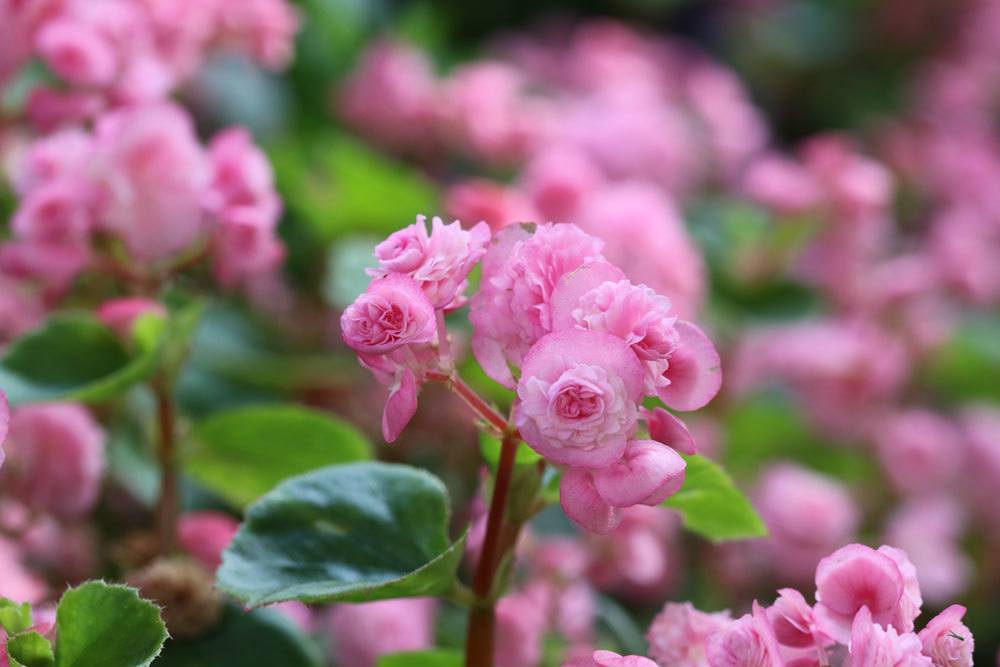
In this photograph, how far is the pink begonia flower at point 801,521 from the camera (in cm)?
78

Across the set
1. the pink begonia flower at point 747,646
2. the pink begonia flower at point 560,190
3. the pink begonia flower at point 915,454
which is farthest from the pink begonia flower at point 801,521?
the pink begonia flower at point 747,646

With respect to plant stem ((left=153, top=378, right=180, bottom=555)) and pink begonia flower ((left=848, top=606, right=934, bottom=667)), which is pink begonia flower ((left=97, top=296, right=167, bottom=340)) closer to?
plant stem ((left=153, top=378, right=180, bottom=555))

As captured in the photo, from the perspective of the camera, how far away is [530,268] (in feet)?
1.21

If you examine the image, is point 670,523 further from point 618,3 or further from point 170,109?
point 618,3

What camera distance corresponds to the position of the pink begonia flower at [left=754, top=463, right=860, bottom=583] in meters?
0.78

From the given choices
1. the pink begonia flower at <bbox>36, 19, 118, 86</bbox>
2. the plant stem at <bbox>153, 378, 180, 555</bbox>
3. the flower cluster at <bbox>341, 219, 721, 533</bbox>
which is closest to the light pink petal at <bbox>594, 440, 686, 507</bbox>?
the flower cluster at <bbox>341, 219, 721, 533</bbox>

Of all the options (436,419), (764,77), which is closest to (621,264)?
(436,419)

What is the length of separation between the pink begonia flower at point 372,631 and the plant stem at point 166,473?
0.28 ft

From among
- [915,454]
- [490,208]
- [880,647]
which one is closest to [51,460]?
[490,208]

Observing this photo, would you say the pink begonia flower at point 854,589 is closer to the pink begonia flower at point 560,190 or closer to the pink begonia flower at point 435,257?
the pink begonia flower at point 435,257

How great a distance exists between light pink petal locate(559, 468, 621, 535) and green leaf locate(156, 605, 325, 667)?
0.19m

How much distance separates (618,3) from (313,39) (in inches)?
20.9

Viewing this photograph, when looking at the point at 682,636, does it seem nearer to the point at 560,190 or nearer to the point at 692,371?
the point at 692,371

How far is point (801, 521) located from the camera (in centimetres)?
78
